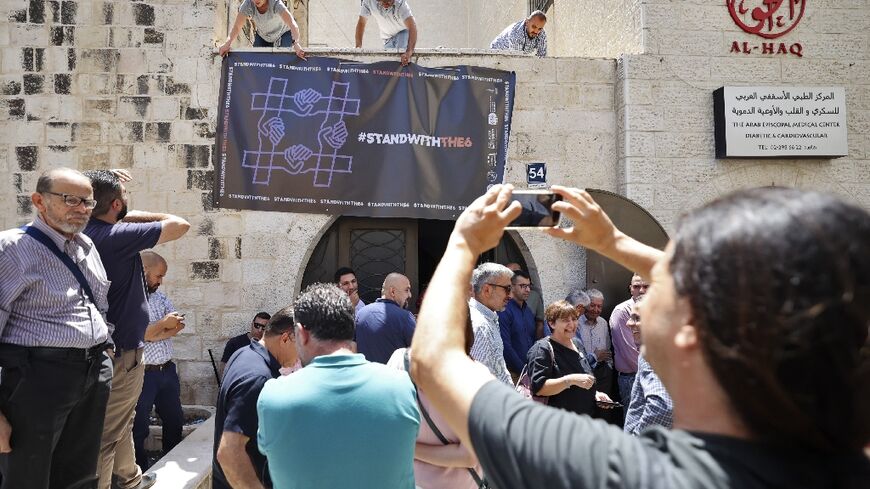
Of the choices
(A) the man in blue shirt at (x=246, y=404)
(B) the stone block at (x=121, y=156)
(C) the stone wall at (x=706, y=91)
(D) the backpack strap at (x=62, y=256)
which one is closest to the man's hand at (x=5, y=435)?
(D) the backpack strap at (x=62, y=256)

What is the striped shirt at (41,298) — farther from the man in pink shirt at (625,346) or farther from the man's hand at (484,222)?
the man in pink shirt at (625,346)

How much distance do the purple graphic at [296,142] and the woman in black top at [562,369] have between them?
11.0ft

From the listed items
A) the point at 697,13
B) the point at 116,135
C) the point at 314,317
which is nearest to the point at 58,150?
the point at 116,135

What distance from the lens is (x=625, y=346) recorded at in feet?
17.9

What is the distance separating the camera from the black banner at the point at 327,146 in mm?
6766

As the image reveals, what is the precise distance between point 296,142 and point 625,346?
3.72m

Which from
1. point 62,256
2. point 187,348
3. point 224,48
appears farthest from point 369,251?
point 62,256

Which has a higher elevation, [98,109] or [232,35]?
[232,35]

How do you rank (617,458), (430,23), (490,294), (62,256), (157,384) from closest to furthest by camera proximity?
(617,458) → (62,256) → (490,294) → (157,384) → (430,23)

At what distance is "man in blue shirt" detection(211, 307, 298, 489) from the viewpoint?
236 cm

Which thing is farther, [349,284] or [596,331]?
[349,284]

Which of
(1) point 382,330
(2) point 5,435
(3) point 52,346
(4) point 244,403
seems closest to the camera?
(4) point 244,403

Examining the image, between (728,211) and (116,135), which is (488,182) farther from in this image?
(728,211)

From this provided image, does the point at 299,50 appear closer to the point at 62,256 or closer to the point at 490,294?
the point at 490,294
